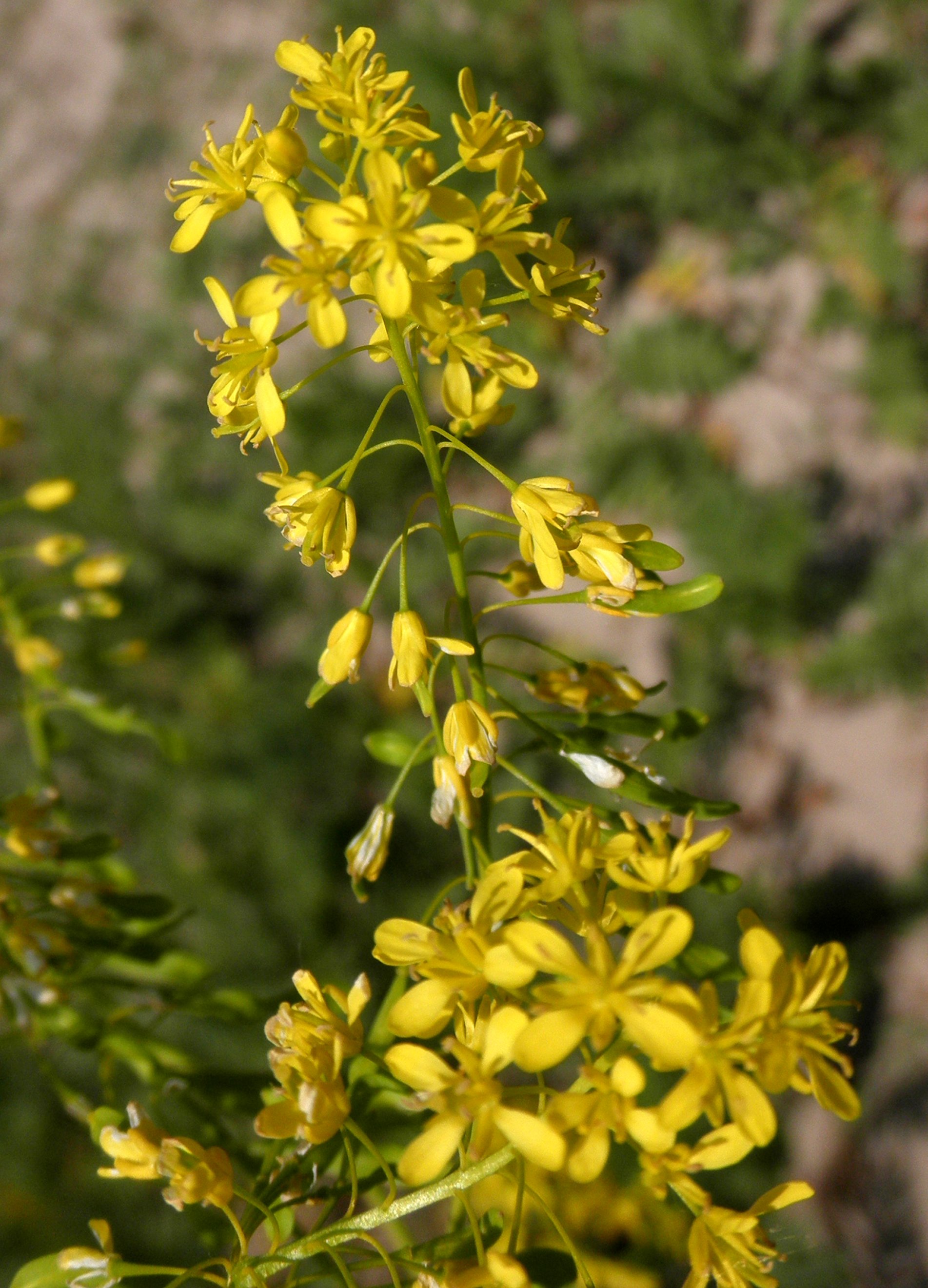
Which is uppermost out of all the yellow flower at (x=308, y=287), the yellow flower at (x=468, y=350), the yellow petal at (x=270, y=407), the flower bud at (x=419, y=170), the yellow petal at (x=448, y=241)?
the flower bud at (x=419, y=170)

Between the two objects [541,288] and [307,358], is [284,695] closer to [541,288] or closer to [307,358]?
[307,358]

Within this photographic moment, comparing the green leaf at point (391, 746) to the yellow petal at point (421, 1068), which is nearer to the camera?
the yellow petal at point (421, 1068)

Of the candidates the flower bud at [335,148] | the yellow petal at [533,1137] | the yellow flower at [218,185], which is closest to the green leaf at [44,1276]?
the yellow petal at [533,1137]

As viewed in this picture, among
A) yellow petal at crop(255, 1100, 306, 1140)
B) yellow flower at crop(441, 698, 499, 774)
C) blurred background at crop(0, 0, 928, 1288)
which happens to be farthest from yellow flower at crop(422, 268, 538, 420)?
blurred background at crop(0, 0, 928, 1288)

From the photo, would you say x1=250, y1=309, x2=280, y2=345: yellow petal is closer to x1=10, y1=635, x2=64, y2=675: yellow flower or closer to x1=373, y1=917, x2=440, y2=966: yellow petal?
x1=373, y1=917, x2=440, y2=966: yellow petal

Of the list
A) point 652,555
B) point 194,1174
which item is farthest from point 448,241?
point 194,1174

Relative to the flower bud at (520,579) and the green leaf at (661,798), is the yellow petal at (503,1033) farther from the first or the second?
the flower bud at (520,579)

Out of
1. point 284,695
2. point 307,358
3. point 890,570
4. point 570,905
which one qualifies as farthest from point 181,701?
point 570,905
